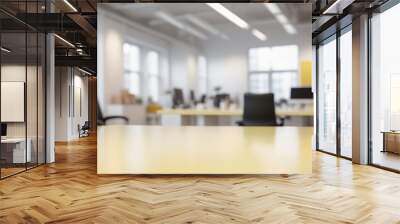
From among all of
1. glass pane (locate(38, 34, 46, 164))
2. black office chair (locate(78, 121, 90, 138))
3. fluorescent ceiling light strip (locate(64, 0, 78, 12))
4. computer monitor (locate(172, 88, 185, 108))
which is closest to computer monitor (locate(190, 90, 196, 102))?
computer monitor (locate(172, 88, 185, 108))

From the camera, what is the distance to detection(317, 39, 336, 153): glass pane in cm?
778

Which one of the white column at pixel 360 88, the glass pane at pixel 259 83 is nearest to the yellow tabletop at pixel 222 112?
the glass pane at pixel 259 83

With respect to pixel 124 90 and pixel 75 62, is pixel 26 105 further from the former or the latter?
pixel 124 90

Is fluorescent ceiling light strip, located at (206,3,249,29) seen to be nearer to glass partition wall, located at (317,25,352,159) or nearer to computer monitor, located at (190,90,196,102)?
computer monitor, located at (190,90,196,102)

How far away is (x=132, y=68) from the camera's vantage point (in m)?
4.73

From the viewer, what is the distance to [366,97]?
640 cm

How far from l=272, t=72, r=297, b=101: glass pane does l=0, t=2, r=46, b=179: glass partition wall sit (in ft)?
12.5

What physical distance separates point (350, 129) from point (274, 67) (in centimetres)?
308

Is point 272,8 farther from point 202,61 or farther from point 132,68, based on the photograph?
point 132,68

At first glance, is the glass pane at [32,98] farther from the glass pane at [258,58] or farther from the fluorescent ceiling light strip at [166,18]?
the glass pane at [258,58]

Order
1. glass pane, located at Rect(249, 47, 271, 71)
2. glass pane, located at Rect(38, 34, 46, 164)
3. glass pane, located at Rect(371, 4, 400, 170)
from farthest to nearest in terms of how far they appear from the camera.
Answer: glass pane, located at Rect(38, 34, 46, 164)
glass pane, located at Rect(371, 4, 400, 170)
glass pane, located at Rect(249, 47, 271, 71)

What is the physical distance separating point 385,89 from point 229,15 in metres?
3.06

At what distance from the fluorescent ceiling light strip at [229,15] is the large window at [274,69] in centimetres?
36

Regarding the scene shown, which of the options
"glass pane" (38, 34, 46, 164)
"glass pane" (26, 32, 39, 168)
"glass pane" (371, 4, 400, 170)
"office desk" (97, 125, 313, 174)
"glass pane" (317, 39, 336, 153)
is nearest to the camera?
"office desk" (97, 125, 313, 174)
